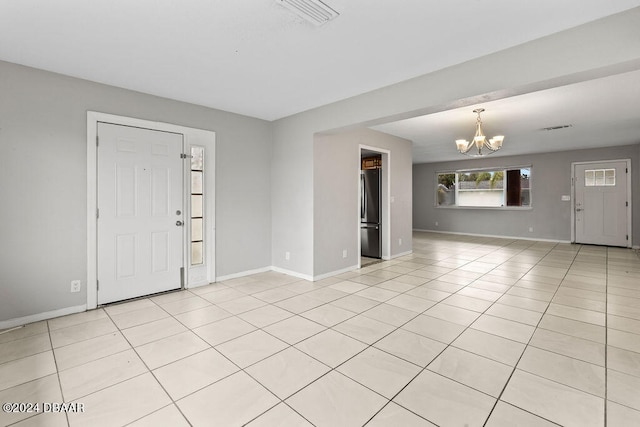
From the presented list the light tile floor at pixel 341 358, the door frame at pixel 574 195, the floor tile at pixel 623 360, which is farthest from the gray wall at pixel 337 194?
the door frame at pixel 574 195

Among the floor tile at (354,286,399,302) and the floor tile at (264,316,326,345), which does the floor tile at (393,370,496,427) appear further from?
the floor tile at (354,286,399,302)

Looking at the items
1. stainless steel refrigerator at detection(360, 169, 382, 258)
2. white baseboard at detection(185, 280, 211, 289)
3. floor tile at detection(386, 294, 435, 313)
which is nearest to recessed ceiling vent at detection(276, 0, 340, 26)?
floor tile at detection(386, 294, 435, 313)

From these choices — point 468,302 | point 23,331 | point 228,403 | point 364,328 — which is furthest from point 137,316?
point 468,302

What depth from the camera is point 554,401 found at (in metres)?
1.76

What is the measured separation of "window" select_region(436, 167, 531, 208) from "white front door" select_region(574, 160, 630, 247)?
1156 millimetres

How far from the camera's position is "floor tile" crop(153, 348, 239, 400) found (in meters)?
1.91

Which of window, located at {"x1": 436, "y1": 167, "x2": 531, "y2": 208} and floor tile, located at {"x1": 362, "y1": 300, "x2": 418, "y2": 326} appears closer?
floor tile, located at {"x1": 362, "y1": 300, "x2": 418, "y2": 326}

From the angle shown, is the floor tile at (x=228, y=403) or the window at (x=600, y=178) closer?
the floor tile at (x=228, y=403)

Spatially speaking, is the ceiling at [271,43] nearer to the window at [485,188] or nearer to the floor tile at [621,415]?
the floor tile at [621,415]

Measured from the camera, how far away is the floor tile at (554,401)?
1617mm

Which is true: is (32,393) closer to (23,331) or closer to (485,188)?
(23,331)

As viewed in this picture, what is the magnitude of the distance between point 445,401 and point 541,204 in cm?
853

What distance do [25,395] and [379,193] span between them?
5.31 meters

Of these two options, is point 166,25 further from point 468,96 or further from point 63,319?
point 63,319
